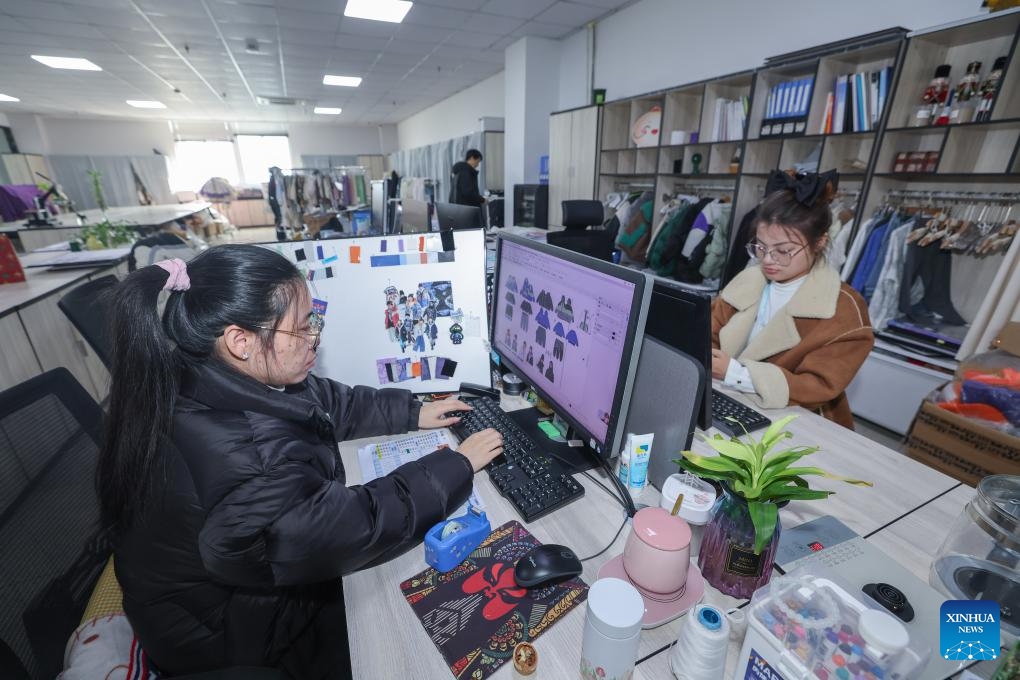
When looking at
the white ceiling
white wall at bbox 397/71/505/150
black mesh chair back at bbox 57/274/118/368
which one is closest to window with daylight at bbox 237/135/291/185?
white wall at bbox 397/71/505/150

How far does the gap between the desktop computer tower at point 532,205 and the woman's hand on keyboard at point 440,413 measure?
14.2 feet

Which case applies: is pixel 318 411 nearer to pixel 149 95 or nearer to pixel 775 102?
pixel 775 102

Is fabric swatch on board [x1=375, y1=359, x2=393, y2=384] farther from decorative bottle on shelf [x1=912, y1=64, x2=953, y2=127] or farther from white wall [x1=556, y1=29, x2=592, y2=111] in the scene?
white wall [x1=556, y1=29, x2=592, y2=111]

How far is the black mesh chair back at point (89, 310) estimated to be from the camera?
1.36m

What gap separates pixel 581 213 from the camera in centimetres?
310

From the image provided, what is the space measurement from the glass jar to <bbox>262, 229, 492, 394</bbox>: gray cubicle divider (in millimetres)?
1091

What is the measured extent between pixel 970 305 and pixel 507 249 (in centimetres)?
296

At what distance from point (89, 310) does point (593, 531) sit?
1.72 m

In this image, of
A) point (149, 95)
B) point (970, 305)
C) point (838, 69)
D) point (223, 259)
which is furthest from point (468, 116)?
point (223, 259)

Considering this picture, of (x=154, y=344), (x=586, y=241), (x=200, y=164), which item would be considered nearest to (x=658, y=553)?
(x=154, y=344)

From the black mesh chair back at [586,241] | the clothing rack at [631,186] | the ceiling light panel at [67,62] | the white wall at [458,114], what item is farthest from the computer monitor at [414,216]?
the ceiling light panel at [67,62]

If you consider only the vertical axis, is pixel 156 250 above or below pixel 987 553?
above

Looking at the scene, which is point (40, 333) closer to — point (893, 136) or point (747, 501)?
point (747, 501)

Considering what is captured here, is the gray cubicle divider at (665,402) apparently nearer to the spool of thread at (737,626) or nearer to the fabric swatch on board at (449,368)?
the spool of thread at (737,626)
